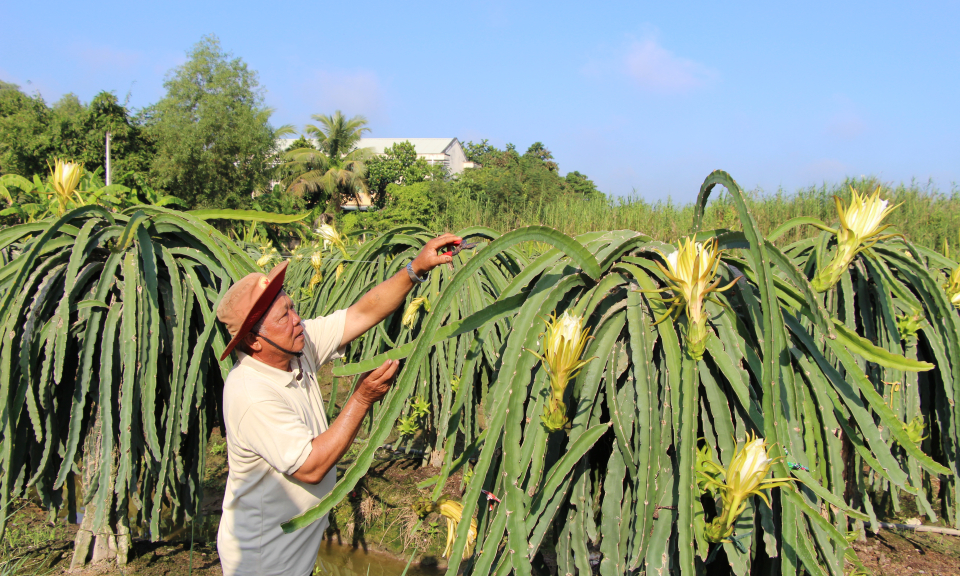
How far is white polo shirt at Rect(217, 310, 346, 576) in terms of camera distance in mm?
1749

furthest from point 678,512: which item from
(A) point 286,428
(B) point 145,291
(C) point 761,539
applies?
(B) point 145,291

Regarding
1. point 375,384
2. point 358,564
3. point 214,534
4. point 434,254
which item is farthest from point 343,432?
point 214,534

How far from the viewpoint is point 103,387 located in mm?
2516

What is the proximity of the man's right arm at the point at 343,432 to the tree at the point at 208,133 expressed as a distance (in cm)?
2307

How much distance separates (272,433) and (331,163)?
29.2 m

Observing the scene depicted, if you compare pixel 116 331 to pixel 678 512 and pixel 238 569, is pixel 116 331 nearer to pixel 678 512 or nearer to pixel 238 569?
pixel 238 569

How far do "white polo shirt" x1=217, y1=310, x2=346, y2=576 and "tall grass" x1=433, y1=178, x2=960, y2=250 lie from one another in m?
5.01

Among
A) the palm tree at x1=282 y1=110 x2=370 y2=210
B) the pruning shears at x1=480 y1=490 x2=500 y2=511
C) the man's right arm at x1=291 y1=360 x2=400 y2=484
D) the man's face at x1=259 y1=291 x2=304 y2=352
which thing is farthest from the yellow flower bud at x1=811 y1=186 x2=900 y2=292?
the palm tree at x1=282 y1=110 x2=370 y2=210

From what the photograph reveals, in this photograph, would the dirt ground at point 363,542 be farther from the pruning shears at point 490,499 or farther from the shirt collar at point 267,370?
the pruning shears at point 490,499

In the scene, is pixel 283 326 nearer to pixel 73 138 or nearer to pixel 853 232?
pixel 853 232

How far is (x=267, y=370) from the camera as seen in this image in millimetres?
1941

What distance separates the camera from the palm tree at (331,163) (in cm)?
2794

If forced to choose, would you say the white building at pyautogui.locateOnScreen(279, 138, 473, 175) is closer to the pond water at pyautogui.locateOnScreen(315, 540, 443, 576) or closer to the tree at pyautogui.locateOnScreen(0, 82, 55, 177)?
the tree at pyautogui.locateOnScreen(0, 82, 55, 177)

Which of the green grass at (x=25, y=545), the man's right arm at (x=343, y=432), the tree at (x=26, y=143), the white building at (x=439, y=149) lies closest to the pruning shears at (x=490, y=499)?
the man's right arm at (x=343, y=432)
